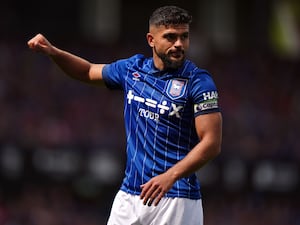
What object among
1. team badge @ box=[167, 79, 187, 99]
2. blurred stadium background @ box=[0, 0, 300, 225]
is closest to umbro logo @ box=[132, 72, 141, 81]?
team badge @ box=[167, 79, 187, 99]

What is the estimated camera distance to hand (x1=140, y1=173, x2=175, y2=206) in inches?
269

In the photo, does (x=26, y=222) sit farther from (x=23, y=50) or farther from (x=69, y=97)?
(x=23, y=50)

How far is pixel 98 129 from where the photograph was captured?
18172mm

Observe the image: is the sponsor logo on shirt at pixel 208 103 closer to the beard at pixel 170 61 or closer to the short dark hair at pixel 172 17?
the beard at pixel 170 61

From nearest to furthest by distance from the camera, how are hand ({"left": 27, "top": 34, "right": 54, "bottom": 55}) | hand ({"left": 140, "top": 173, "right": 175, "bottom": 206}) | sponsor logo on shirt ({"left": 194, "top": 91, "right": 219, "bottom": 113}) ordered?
hand ({"left": 140, "top": 173, "right": 175, "bottom": 206}), sponsor logo on shirt ({"left": 194, "top": 91, "right": 219, "bottom": 113}), hand ({"left": 27, "top": 34, "right": 54, "bottom": 55})

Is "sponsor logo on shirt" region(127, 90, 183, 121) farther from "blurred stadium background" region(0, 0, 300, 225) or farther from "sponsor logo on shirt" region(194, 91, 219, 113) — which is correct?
"blurred stadium background" region(0, 0, 300, 225)

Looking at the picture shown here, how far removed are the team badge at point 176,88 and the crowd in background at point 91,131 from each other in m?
9.64

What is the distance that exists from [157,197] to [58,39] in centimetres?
1503

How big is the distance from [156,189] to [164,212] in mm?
433

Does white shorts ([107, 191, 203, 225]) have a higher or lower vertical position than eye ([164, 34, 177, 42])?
lower

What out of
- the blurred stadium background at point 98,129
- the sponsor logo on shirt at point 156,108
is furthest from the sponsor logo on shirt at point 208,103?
the blurred stadium background at point 98,129

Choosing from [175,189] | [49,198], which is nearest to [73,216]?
[49,198]

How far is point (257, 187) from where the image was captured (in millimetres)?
18344

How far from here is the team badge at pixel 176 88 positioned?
7.15m
